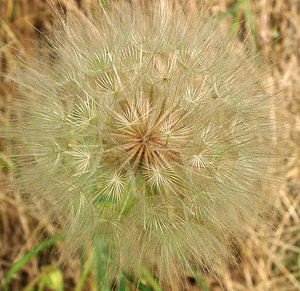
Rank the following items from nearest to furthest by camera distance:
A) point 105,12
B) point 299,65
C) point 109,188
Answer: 1. point 109,188
2. point 105,12
3. point 299,65

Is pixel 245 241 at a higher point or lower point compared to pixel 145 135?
lower

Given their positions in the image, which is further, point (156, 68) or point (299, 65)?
point (299, 65)

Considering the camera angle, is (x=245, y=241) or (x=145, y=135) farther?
(x=245, y=241)

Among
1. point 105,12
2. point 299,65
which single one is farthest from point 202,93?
point 299,65

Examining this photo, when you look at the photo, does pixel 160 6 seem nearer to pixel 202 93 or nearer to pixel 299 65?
pixel 202 93

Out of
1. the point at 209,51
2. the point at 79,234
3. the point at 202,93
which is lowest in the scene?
the point at 79,234

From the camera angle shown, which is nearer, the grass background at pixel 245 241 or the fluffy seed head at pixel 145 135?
the fluffy seed head at pixel 145 135

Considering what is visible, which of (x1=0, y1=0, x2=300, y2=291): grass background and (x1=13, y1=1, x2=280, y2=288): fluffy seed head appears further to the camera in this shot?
(x1=0, y1=0, x2=300, y2=291): grass background

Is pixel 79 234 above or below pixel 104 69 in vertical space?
below
